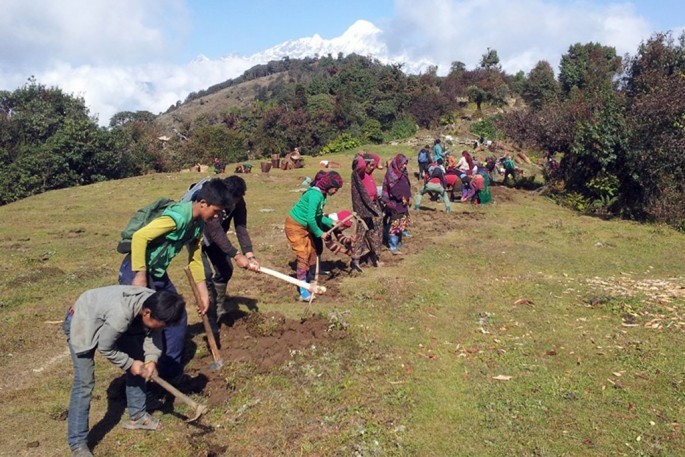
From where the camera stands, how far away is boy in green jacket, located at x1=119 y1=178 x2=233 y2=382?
478 cm

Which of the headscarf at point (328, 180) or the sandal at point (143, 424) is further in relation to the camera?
the headscarf at point (328, 180)

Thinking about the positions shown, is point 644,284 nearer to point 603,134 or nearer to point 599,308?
point 599,308

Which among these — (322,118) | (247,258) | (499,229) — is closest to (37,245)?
(247,258)

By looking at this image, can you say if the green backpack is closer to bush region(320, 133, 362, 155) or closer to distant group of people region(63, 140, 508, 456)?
distant group of people region(63, 140, 508, 456)

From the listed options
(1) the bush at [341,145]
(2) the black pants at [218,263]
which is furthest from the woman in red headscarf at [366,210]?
(1) the bush at [341,145]

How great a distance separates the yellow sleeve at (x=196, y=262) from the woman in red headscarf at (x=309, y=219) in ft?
7.65

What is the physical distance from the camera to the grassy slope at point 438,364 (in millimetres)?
4867

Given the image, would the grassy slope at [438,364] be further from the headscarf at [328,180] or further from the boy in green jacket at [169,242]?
the headscarf at [328,180]

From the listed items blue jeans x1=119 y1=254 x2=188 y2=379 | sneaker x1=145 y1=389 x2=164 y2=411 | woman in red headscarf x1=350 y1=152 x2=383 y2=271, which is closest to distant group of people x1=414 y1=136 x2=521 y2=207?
woman in red headscarf x1=350 y1=152 x2=383 y2=271

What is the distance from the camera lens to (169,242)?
16.7 feet

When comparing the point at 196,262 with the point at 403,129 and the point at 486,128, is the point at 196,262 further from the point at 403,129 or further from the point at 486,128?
the point at 403,129

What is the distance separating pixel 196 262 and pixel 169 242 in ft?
2.28

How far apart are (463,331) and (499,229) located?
730 cm

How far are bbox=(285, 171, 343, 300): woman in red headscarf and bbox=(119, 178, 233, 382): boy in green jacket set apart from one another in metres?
2.60
